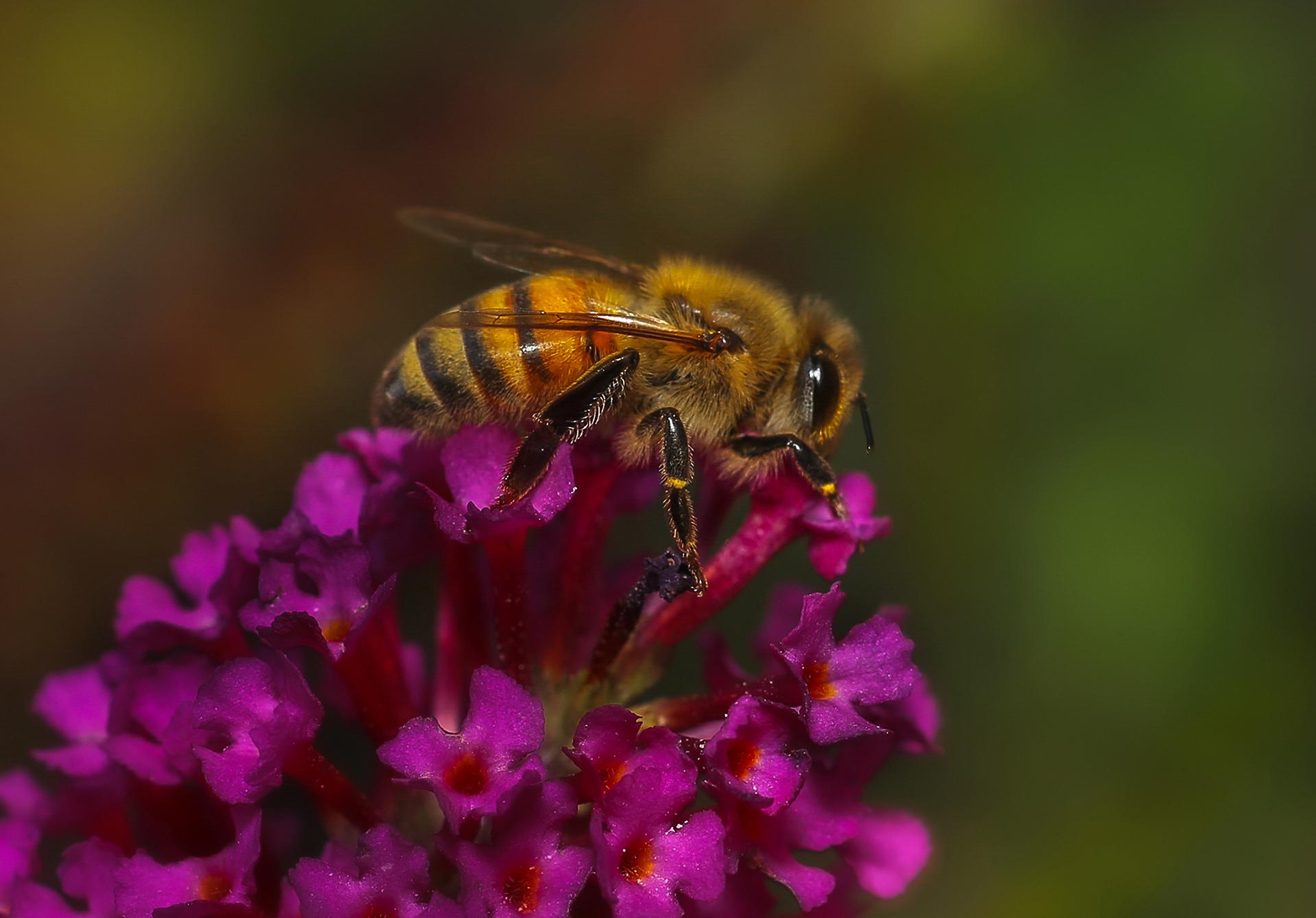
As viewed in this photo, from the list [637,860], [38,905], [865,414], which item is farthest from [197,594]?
[865,414]

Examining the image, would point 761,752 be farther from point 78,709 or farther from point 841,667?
point 78,709

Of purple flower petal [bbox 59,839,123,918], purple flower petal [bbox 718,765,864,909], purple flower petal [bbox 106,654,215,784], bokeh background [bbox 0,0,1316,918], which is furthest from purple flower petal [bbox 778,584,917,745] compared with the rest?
bokeh background [bbox 0,0,1316,918]

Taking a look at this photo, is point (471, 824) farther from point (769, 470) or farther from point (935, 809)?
point (935, 809)

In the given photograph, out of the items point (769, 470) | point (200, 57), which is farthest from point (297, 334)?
point (769, 470)

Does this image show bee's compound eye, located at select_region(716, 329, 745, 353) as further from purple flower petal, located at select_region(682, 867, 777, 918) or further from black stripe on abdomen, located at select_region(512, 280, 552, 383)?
purple flower petal, located at select_region(682, 867, 777, 918)

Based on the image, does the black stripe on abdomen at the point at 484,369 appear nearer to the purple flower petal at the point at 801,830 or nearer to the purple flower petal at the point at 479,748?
the purple flower petal at the point at 479,748

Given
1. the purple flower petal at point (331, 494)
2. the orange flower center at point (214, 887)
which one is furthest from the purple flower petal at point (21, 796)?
the purple flower petal at point (331, 494)

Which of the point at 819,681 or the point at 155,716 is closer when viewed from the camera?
the point at 819,681
